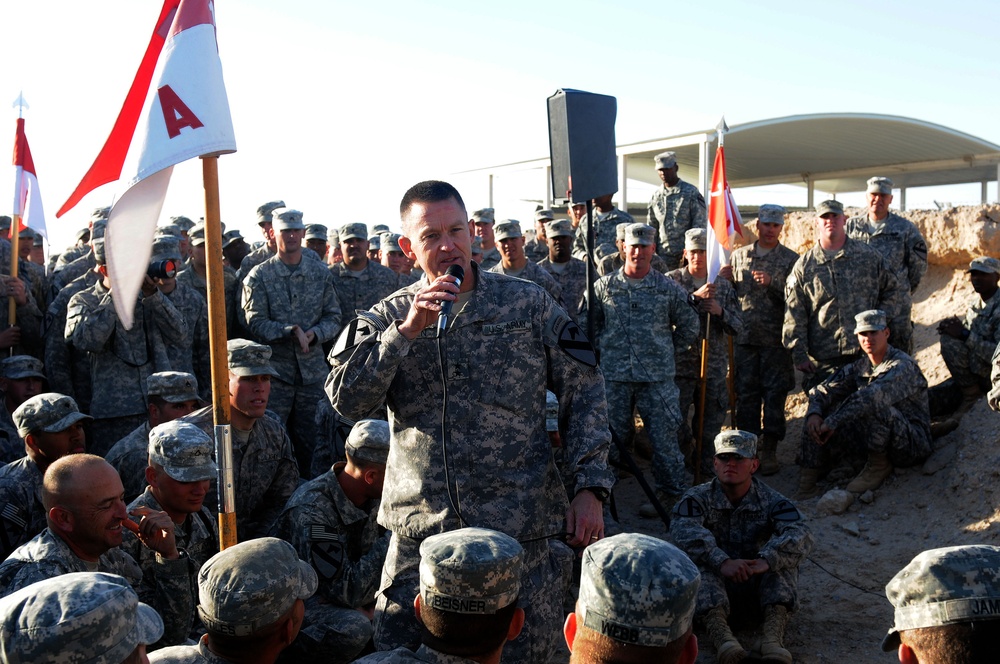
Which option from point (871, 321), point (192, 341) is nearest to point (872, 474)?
point (871, 321)

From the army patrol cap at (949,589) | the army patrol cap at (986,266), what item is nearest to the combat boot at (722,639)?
the army patrol cap at (949,589)

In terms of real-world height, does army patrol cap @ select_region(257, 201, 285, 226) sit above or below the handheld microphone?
above

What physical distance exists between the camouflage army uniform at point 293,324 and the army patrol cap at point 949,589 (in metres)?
5.62

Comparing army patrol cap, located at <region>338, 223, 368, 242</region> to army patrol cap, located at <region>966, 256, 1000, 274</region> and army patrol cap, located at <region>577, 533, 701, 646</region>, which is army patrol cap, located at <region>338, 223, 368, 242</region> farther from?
army patrol cap, located at <region>577, 533, 701, 646</region>

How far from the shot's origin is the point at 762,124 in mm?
16672

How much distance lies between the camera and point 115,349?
6.45 m

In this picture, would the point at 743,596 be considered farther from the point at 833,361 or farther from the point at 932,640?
the point at 932,640

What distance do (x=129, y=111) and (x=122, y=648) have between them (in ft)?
7.94

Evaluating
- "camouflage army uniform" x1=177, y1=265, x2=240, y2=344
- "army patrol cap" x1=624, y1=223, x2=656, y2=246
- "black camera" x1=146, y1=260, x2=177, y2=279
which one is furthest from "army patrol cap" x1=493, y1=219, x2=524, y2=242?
"black camera" x1=146, y1=260, x2=177, y2=279

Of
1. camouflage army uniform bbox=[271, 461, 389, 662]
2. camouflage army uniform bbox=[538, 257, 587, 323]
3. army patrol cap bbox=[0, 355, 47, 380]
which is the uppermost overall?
camouflage army uniform bbox=[538, 257, 587, 323]

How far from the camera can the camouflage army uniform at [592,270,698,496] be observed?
7500mm

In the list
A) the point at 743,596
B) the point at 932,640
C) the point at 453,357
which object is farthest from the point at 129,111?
the point at 743,596

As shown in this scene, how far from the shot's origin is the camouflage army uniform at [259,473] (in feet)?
17.3

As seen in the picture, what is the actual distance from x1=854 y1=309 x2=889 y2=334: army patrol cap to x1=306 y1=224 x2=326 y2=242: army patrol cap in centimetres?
519
